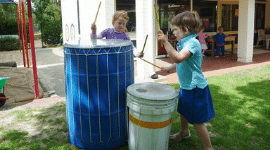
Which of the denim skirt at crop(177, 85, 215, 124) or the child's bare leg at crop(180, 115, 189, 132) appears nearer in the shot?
the denim skirt at crop(177, 85, 215, 124)

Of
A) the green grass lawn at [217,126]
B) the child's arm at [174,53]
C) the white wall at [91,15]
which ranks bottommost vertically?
the green grass lawn at [217,126]

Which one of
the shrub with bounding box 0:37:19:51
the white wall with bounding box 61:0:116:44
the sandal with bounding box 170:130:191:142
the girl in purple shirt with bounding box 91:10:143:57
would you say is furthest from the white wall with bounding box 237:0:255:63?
the shrub with bounding box 0:37:19:51

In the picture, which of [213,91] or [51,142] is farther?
[213,91]

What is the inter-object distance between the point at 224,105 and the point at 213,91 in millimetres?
964

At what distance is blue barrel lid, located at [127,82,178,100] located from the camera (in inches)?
98.3

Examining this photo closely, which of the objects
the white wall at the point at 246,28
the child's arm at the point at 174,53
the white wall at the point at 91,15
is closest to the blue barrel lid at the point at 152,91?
the child's arm at the point at 174,53

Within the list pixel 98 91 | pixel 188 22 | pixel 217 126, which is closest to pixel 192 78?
pixel 188 22

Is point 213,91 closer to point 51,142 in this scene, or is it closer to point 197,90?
point 197,90

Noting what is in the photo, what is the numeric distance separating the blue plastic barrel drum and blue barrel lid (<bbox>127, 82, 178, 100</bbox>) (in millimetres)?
254

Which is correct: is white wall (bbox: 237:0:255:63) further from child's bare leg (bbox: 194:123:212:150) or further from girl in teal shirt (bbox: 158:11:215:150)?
child's bare leg (bbox: 194:123:212:150)

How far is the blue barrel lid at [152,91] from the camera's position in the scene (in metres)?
2.50

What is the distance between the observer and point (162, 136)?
2602mm

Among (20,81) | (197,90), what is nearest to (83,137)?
(197,90)

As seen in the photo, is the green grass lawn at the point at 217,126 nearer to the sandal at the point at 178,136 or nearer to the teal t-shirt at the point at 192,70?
the sandal at the point at 178,136
